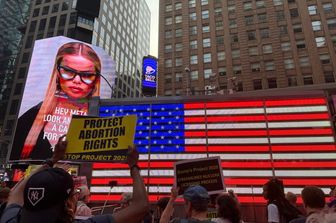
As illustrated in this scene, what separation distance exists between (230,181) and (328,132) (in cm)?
643

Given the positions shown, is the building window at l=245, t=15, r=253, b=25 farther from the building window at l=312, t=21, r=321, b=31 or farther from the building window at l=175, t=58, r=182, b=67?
the building window at l=175, t=58, r=182, b=67

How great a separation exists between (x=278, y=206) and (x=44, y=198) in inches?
193

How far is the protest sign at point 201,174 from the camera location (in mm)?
7141

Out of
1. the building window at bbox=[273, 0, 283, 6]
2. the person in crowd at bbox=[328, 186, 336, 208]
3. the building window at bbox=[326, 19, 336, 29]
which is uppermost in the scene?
the building window at bbox=[273, 0, 283, 6]

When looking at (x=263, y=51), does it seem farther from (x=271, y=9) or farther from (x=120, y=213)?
(x=120, y=213)

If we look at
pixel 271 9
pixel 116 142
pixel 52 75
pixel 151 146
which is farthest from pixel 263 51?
pixel 116 142

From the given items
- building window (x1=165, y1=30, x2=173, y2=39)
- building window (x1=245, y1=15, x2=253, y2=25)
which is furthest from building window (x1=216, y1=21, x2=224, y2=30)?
building window (x1=165, y1=30, x2=173, y2=39)

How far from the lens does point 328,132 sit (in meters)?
17.8

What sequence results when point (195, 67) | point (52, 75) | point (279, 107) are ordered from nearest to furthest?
Result: 1. point (279, 107)
2. point (52, 75)
3. point (195, 67)

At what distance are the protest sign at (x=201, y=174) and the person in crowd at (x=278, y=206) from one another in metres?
1.42

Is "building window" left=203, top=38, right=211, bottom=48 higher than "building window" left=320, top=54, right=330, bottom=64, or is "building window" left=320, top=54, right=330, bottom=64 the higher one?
"building window" left=203, top=38, right=211, bottom=48

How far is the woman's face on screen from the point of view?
3766 centimetres

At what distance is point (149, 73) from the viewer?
41188mm

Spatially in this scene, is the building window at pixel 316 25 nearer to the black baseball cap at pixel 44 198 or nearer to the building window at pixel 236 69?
the building window at pixel 236 69
